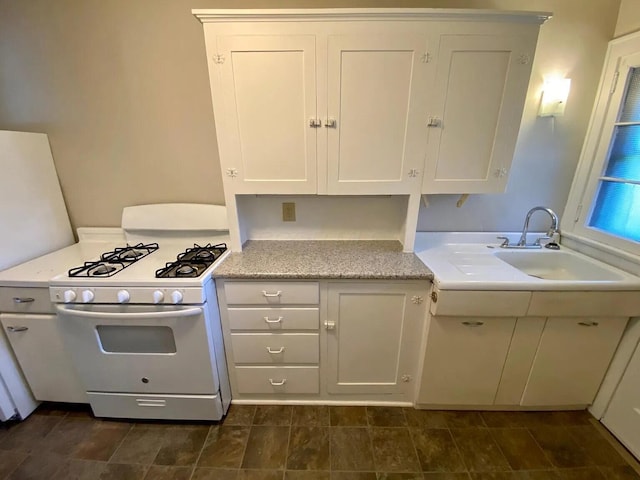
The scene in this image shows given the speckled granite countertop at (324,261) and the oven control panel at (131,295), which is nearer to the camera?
the oven control panel at (131,295)

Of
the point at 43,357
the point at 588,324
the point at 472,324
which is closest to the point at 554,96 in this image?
the point at 588,324

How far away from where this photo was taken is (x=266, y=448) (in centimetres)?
147

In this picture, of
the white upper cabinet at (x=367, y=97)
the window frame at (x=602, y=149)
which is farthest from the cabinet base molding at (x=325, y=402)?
the window frame at (x=602, y=149)

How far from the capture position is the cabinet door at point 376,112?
132cm

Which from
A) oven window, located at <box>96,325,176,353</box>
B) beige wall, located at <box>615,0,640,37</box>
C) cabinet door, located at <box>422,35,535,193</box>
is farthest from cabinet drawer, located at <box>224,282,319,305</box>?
beige wall, located at <box>615,0,640,37</box>

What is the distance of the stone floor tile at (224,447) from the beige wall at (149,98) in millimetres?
1455

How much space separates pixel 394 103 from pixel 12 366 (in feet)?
8.43

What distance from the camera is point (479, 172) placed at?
1501 mm

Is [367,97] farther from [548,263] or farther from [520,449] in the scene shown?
[520,449]

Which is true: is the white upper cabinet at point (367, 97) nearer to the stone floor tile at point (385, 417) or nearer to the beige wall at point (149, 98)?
the beige wall at point (149, 98)

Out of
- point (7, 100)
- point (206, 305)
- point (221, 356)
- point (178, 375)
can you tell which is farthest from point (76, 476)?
point (7, 100)

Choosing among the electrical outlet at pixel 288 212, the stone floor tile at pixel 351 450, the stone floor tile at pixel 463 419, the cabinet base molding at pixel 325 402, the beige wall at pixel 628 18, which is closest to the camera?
the stone floor tile at pixel 351 450

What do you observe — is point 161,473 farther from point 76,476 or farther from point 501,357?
point 501,357

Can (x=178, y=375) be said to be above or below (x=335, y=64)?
below
